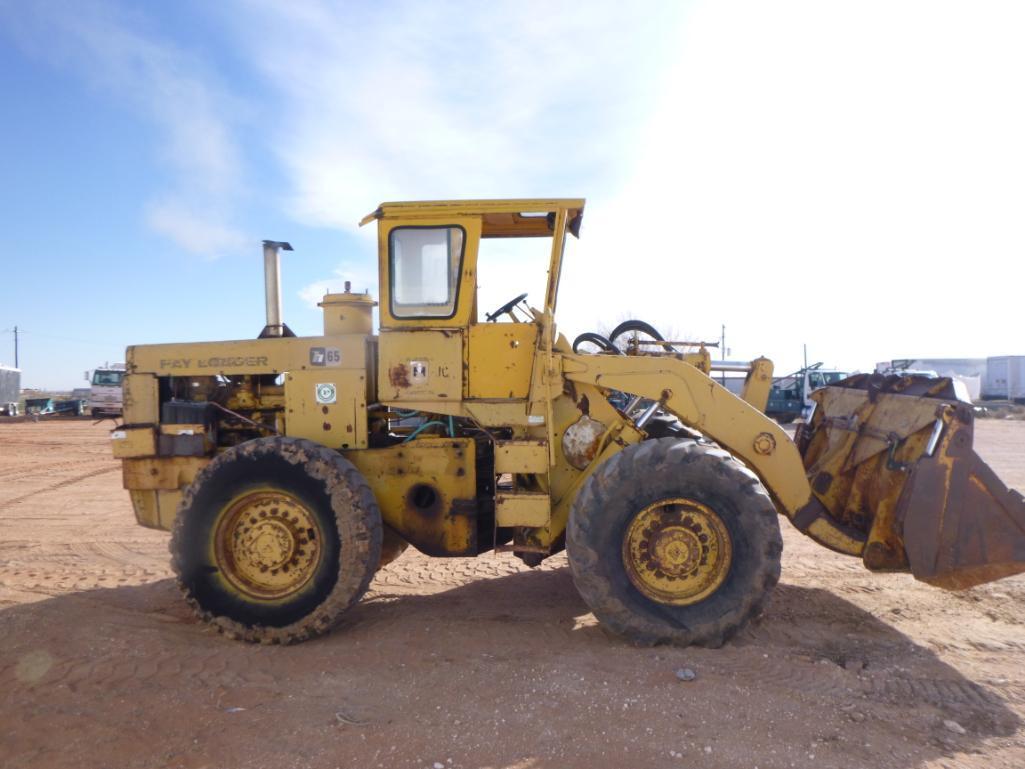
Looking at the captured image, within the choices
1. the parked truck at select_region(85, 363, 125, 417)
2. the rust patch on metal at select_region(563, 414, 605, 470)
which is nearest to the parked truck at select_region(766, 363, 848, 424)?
the rust patch on metal at select_region(563, 414, 605, 470)

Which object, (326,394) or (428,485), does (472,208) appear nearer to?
(326,394)

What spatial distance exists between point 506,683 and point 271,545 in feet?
6.05

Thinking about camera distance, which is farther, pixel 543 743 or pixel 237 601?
pixel 237 601

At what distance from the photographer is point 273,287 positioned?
5.48 meters

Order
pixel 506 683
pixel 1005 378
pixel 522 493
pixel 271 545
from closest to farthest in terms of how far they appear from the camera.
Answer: pixel 506 683 < pixel 271 545 < pixel 522 493 < pixel 1005 378

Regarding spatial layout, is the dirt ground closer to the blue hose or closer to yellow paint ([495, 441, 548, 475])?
yellow paint ([495, 441, 548, 475])

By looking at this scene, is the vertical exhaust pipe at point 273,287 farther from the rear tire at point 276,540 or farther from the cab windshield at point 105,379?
the cab windshield at point 105,379

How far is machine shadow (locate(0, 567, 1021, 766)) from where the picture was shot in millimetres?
3863

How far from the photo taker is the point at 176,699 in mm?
3781

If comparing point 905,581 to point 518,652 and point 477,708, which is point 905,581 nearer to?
point 518,652

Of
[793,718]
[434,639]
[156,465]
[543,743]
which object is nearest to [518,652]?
[434,639]

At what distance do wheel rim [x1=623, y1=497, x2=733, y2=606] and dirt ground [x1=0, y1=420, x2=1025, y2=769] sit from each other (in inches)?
15.7

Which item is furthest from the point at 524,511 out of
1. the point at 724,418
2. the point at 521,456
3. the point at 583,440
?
the point at 724,418

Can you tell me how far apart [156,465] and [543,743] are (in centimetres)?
358
